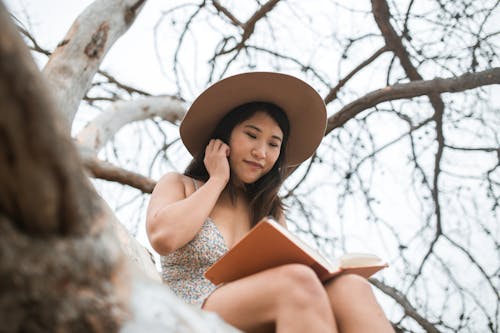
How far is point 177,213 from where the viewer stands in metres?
1.80

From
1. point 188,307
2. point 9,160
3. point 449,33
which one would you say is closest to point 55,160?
point 9,160

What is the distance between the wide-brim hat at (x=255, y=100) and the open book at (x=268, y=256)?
1049 millimetres

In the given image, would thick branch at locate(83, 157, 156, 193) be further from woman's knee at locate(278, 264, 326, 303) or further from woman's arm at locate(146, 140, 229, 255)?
woman's knee at locate(278, 264, 326, 303)

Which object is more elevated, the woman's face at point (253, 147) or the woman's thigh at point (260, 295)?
the woman's face at point (253, 147)

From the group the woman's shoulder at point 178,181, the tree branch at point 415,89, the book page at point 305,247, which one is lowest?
the woman's shoulder at point 178,181

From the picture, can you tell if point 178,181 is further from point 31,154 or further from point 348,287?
point 31,154

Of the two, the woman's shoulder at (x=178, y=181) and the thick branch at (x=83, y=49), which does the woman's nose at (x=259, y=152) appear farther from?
the thick branch at (x=83, y=49)

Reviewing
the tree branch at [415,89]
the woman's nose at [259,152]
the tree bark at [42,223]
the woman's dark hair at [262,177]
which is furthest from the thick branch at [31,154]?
the tree branch at [415,89]

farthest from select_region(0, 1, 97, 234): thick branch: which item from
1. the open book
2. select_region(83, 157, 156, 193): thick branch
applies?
select_region(83, 157, 156, 193): thick branch

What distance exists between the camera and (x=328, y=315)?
4.26ft

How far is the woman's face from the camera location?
2248 millimetres

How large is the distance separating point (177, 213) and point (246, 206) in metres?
0.66

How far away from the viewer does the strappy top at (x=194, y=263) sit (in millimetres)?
1989

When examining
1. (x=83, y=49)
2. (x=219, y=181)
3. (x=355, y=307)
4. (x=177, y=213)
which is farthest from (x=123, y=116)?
(x=355, y=307)
